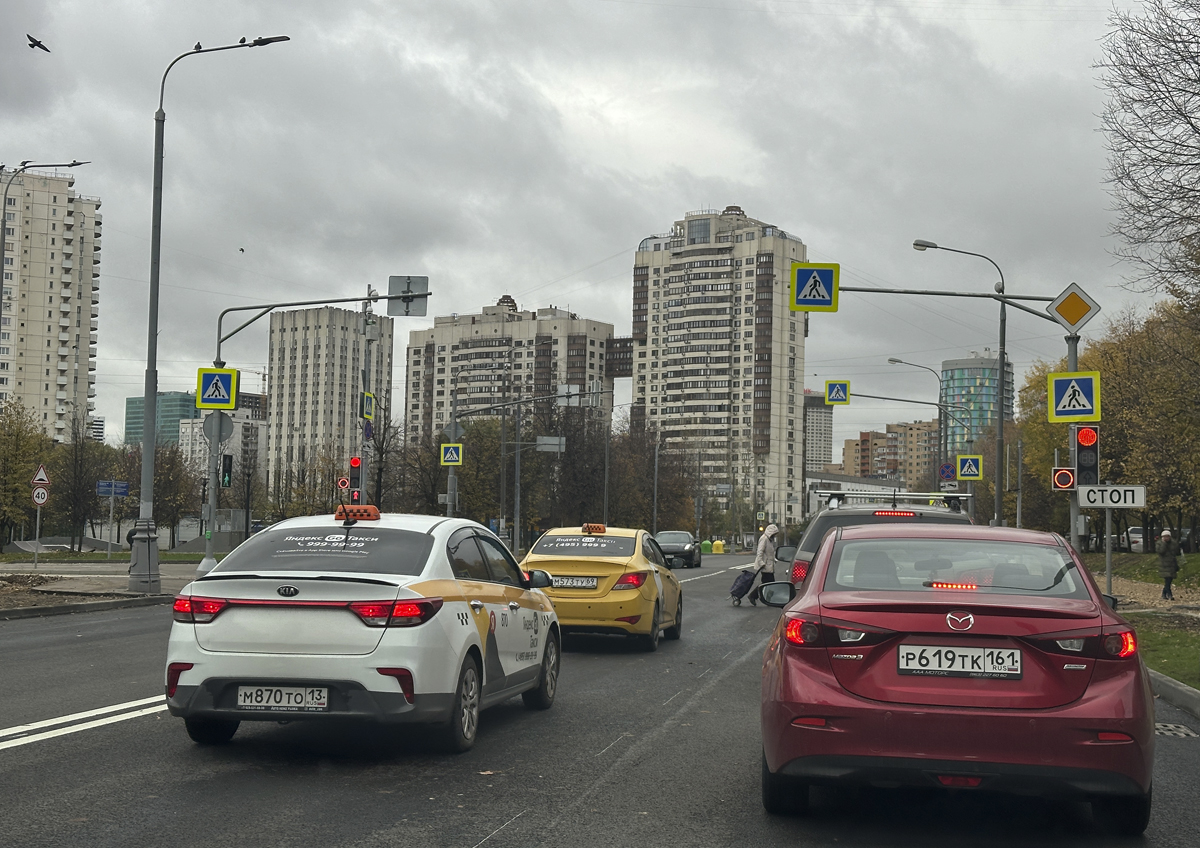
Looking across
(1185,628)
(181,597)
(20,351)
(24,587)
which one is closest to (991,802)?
(181,597)

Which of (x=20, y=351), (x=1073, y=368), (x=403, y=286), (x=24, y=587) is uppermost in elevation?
(x=20, y=351)

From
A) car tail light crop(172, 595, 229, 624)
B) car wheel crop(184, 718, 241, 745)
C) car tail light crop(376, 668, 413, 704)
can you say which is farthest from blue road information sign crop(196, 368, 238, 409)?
car tail light crop(376, 668, 413, 704)

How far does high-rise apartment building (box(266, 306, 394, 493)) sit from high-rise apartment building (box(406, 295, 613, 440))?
843 cm

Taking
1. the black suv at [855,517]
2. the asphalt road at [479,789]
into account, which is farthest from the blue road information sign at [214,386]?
the asphalt road at [479,789]

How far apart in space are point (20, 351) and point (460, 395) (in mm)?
51696

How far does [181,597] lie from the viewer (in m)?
7.65

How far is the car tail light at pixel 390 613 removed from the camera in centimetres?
727

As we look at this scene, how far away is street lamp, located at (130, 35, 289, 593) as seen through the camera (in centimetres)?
2380

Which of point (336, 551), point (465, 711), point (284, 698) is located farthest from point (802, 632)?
point (336, 551)

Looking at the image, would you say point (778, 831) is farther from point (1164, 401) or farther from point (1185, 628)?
point (1164, 401)

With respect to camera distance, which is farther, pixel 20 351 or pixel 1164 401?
pixel 20 351

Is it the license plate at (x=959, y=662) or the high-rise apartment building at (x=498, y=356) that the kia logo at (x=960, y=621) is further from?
the high-rise apartment building at (x=498, y=356)

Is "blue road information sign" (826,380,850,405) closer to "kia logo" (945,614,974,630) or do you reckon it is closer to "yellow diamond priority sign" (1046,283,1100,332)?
"yellow diamond priority sign" (1046,283,1100,332)

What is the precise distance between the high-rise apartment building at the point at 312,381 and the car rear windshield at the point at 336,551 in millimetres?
144926
